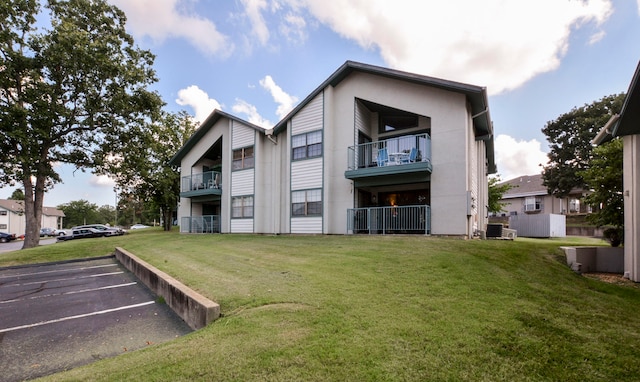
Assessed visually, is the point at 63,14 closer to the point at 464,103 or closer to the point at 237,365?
the point at 464,103

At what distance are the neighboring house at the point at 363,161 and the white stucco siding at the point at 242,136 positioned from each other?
0.21ft

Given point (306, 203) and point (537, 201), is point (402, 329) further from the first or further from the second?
point (537, 201)

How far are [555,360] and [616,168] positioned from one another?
32.3 ft

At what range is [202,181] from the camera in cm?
2297

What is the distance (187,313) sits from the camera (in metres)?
5.83

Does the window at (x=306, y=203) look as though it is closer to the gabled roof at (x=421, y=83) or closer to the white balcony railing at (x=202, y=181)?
the gabled roof at (x=421, y=83)

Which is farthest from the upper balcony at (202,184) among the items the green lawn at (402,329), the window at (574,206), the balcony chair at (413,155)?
the window at (574,206)

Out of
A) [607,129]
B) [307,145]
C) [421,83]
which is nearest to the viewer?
[607,129]

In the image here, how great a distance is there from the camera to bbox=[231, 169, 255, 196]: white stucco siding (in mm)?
19281

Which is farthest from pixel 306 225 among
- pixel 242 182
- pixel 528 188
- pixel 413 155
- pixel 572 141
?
pixel 528 188

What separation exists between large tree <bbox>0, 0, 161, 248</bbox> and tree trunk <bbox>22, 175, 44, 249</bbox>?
0.05 metres

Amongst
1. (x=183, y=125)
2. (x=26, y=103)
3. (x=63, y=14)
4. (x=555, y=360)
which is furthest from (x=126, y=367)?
(x=183, y=125)

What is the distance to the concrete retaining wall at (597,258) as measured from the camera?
987 centimetres

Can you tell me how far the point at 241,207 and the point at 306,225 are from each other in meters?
5.24
